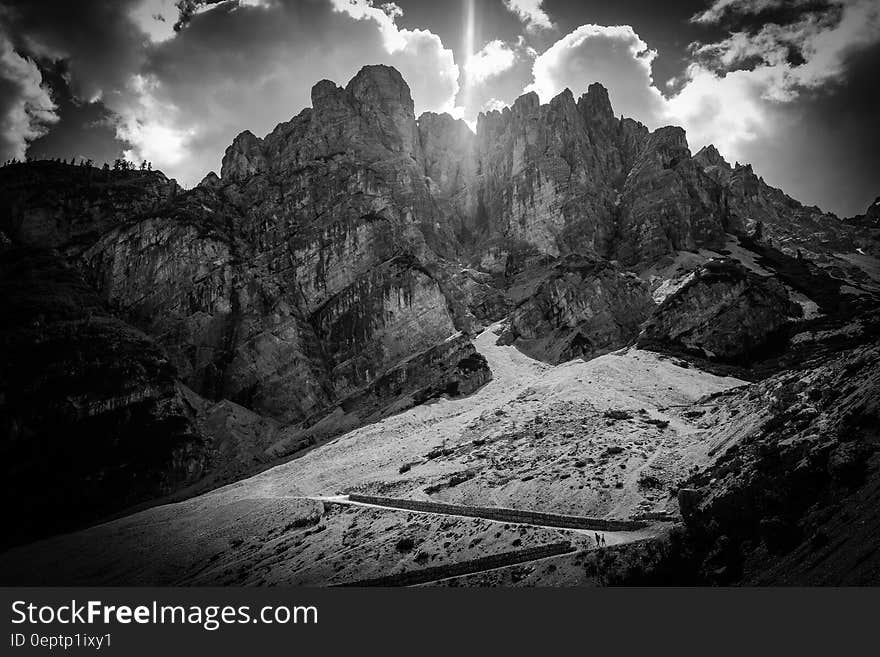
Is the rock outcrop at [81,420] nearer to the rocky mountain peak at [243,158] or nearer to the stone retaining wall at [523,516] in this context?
the stone retaining wall at [523,516]

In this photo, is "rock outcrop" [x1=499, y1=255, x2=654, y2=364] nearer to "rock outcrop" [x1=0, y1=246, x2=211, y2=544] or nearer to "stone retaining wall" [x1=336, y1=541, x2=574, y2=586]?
"rock outcrop" [x1=0, y1=246, x2=211, y2=544]

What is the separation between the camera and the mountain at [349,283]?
313 feet

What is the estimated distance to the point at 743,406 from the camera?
58.4 metres

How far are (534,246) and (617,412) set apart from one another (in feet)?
334

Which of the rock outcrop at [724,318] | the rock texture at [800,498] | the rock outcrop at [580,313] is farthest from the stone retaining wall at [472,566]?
the rock outcrop at [580,313]

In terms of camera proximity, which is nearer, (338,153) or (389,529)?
(389,529)

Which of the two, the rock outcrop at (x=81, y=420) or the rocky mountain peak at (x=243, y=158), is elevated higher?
the rocky mountain peak at (x=243, y=158)

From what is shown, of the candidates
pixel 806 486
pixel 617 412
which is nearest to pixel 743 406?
pixel 617 412

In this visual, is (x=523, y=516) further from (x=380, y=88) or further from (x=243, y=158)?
(x=380, y=88)

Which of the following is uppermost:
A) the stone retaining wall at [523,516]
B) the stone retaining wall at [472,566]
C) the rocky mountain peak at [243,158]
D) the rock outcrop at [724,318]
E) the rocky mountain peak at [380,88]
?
the rocky mountain peak at [380,88]

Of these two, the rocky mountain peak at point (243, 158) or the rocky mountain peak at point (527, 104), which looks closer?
the rocky mountain peak at point (243, 158)

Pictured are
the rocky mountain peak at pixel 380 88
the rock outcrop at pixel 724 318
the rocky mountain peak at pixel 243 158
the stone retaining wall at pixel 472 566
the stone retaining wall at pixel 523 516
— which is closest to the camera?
the stone retaining wall at pixel 472 566

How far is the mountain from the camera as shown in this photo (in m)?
95.3

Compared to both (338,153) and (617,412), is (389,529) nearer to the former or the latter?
(617,412)
